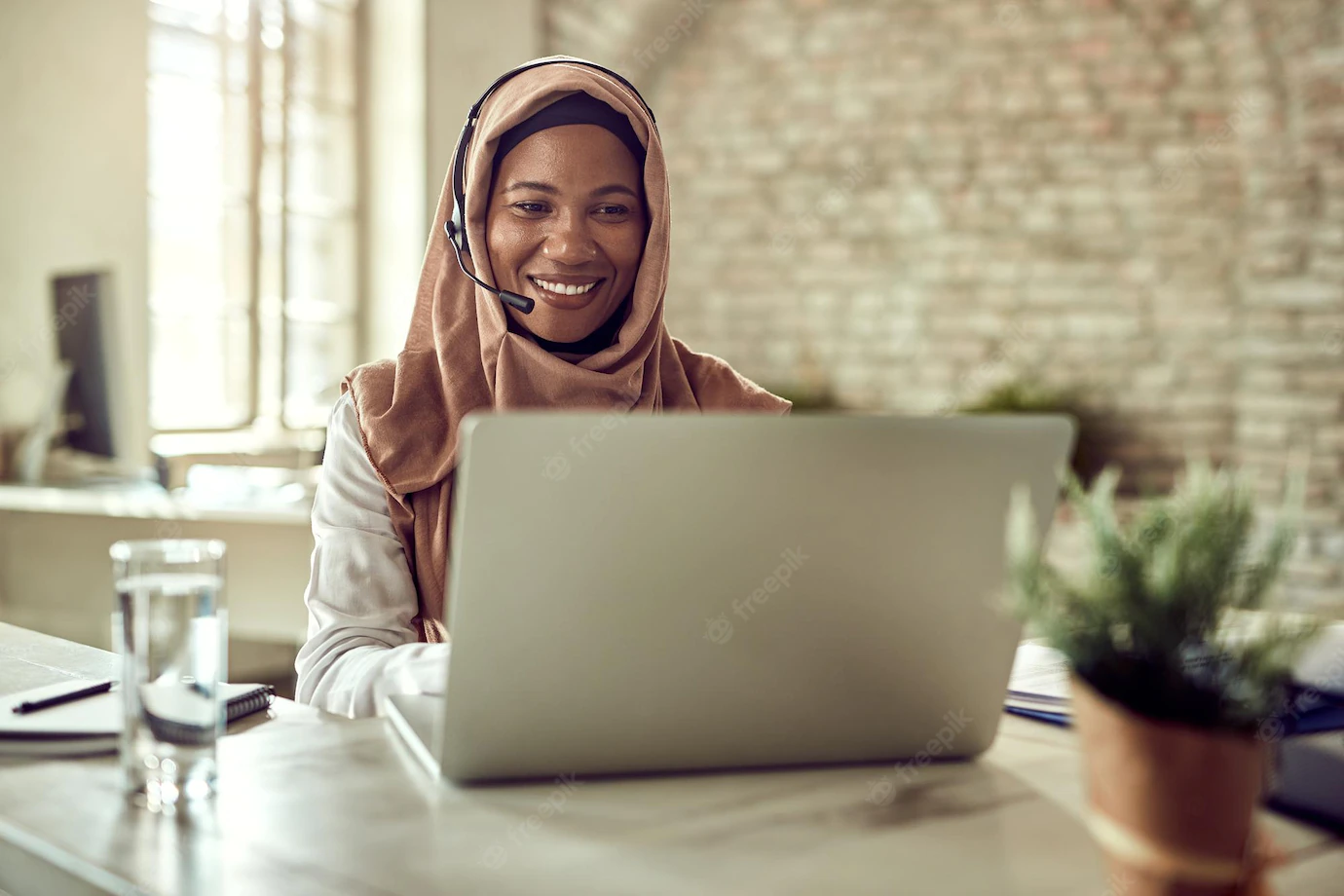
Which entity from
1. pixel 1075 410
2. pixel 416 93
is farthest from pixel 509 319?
pixel 416 93

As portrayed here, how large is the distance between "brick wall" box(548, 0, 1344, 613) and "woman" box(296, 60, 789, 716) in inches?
102

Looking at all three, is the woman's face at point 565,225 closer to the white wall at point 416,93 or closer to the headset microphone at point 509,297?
the headset microphone at point 509,297

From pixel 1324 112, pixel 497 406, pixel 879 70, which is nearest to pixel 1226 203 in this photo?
pixel 1324 112

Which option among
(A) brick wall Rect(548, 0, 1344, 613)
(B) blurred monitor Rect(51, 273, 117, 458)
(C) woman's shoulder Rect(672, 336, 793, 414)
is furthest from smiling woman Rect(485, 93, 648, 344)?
(A) brick wall Rect(548, 0, 1344, 613)

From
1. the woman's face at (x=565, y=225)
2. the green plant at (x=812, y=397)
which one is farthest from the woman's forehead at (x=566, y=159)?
the green plant at (x=812, y=397)

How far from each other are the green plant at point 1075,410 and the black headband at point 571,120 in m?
2.77

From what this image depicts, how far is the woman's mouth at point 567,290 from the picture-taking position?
1.42 m

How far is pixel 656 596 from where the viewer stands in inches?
26.2

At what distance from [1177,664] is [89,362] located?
2983mm

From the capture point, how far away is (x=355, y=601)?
4.01 feet

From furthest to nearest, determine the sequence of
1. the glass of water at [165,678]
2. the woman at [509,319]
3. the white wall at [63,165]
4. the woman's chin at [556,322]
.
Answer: the white wall at [63,165] < the woman's chin at [556,322] < the woman at [509,319] < the glass of water at [165,678]

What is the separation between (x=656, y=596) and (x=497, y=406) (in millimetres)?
741

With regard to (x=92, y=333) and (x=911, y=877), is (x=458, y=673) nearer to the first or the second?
(x=911, y=877)

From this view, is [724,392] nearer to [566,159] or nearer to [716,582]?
[566,159]
